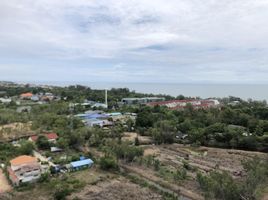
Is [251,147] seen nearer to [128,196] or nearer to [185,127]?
[185,127]

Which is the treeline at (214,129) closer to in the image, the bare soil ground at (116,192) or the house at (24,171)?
the bare soil ground at (116,192)

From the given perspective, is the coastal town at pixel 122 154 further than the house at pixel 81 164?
No

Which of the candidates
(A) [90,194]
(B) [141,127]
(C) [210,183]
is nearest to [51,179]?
(A) [90,194]

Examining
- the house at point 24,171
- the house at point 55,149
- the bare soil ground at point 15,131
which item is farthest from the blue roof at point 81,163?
the bare soil ground at point 15,131

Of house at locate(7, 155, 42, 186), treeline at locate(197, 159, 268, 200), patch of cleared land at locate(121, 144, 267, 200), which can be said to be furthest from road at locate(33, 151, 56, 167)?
treeline at locate(197, 159, 268, 200)

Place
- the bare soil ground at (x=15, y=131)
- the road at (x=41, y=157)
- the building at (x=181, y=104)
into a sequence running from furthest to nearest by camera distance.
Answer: the building at (x=181, y=104), the bare soil ground at (x=15, y=131), the road at (x=41, y=157)

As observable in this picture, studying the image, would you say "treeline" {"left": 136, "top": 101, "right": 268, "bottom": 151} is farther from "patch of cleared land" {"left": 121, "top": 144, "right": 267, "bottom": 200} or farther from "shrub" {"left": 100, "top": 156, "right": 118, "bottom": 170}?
"shrub" {"left": 100, "top": 156, "right": 118, "bottom": 170}
